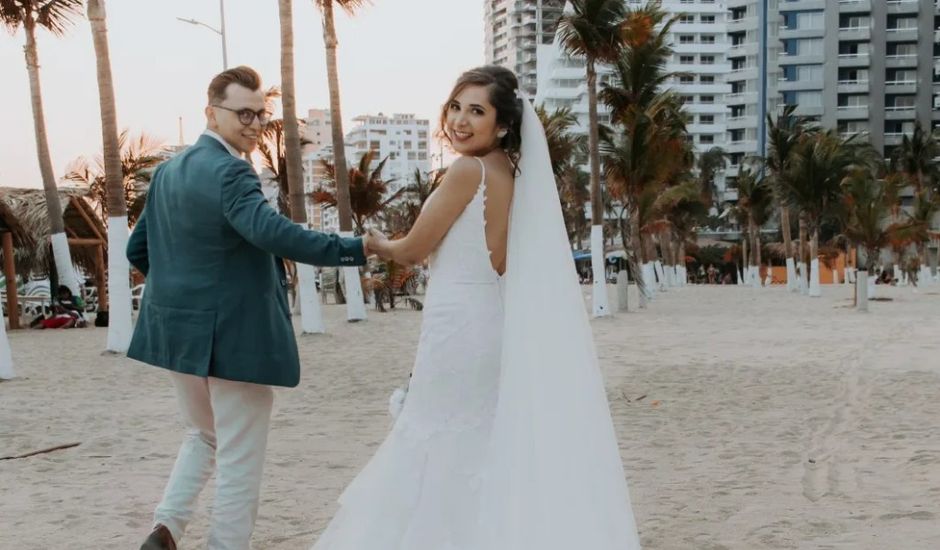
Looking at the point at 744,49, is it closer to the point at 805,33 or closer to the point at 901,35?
the point at 805,33

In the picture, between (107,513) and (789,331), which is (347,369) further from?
(789,331)

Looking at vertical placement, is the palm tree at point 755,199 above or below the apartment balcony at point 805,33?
below

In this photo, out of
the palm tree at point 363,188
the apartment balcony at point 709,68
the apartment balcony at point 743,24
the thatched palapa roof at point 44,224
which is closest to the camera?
the thatched palapa roof at point 44,224

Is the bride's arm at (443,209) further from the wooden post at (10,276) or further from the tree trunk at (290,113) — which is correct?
the wooden post at (10,276)

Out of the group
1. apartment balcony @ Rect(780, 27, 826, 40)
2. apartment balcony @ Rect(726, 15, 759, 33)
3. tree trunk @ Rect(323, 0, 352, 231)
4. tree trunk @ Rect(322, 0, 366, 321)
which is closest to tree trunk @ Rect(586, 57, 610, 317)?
tree trunk @ Rect(322, 0, 366, 321)

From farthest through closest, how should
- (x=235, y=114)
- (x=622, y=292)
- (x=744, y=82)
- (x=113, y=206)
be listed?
1. (x=744, y=82)
2. (x=622, y=292)
3. (x=113, y=206)
4. (x=235, y=114)

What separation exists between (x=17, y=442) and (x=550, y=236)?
18.0 ft

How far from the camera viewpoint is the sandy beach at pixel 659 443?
183 inches

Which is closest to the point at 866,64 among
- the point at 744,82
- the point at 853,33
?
the point at 853,33

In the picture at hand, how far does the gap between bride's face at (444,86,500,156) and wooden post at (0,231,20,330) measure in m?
21.2

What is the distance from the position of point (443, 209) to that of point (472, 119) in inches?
12.8

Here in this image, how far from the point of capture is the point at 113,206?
15281mm

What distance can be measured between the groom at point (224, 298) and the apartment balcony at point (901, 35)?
313 feet

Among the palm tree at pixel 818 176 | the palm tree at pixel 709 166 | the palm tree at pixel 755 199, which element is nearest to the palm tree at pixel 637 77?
the palm tree at pixel 818 176
